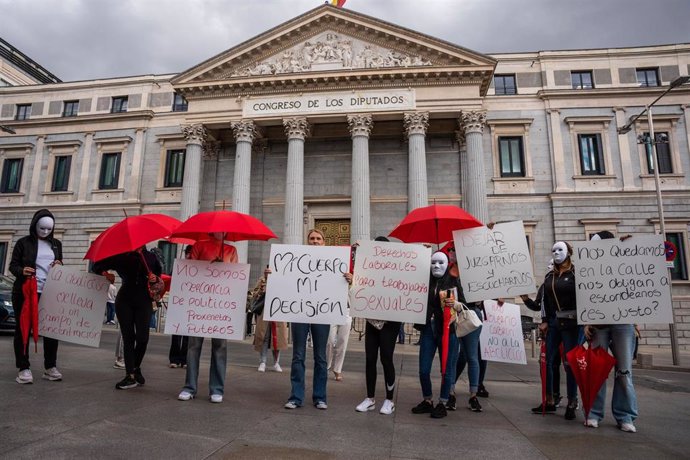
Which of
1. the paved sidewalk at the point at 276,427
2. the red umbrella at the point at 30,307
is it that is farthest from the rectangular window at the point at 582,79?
the red umbrella at the point at 30,307

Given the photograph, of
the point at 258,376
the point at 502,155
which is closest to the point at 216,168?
the point at 502,155

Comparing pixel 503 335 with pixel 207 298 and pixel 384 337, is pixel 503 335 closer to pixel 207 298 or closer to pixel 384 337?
pixel 384 337

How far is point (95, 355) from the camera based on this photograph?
32.1 feet

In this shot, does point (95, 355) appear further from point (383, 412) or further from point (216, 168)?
point (216, 168)

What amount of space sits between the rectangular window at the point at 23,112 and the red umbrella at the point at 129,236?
32416 mm

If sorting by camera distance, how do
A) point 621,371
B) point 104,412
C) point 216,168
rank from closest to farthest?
point 104,412
point 621,371
point 216,168

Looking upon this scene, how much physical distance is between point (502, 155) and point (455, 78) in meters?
5.06

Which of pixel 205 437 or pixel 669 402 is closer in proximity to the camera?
pixel 205 437

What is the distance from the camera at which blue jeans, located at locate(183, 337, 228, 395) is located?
559 centimetres

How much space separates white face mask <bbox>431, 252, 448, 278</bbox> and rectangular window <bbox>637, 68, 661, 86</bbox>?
84.2ft

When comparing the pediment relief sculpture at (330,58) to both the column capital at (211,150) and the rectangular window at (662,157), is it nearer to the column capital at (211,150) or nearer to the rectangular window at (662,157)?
the column capital at (211,150)

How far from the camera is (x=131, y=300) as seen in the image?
240 inches

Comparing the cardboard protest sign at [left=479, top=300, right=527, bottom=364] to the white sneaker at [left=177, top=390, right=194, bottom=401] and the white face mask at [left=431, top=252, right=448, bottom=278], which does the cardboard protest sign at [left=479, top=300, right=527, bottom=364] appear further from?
the white sneaker at [left=177, top=390, right=194, bottom=401]

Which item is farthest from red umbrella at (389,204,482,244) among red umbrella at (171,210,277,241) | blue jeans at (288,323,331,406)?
red umbrella at (171,210,277,241)
